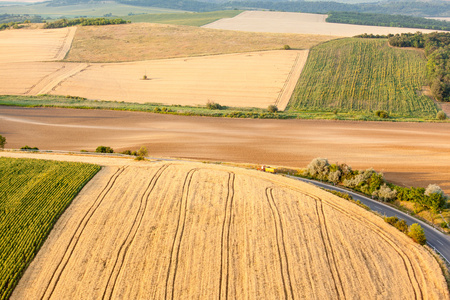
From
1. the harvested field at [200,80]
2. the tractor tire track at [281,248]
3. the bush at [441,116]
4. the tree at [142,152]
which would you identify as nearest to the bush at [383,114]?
the bush at [441,116]

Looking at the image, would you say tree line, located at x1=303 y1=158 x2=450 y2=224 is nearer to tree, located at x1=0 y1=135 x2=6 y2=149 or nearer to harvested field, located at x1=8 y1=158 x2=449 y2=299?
harvested field, located at x1=8 y1=158 x2=449 y2=299

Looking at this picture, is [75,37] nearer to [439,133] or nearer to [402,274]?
[439,133]

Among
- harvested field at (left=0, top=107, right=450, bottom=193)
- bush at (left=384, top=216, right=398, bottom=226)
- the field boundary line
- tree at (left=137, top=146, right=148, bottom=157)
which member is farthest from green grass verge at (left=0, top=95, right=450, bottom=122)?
bush at (left=384, top=216, right=398, bottom=226)

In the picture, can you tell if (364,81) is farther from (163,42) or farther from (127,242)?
(127,242)

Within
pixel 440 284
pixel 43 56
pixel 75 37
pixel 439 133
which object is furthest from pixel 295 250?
pixel 75 37

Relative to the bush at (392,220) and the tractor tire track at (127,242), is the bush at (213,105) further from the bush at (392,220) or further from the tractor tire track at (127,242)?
the bush at (392,220)

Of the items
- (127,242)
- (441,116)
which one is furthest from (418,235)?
(441,116)
